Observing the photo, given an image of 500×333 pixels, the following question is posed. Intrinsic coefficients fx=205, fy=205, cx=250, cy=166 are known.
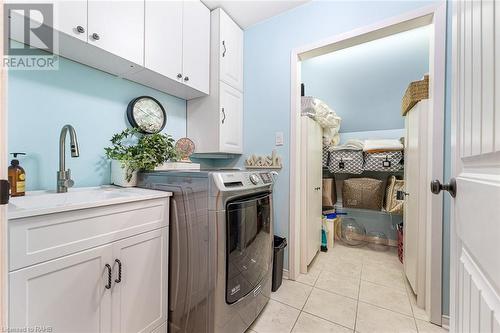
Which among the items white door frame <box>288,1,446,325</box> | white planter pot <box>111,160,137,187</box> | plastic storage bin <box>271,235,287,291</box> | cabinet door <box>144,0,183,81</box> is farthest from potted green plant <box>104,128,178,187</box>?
white door frame <box>288,1,446,325</box>

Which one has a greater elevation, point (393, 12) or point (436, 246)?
point (393, 12)

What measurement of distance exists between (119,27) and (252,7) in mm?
1213

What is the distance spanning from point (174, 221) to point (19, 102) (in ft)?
3.61

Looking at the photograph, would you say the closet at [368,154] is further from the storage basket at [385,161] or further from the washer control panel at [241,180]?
the washer control panel at [241,180]

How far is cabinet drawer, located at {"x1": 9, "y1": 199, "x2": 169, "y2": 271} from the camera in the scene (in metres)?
0.73

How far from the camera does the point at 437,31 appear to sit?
1348 millimetres

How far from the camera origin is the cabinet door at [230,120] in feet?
6.47

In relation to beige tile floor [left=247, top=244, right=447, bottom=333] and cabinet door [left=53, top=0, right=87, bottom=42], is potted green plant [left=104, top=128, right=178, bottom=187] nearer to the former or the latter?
cabinet door [left=53, top=0, right=87, bottom=42]

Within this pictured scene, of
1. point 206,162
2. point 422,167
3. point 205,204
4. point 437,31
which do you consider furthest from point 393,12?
point 206,162

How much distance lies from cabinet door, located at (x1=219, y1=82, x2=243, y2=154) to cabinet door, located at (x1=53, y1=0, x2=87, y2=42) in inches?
41.0

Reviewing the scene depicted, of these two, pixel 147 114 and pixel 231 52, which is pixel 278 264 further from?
pixel 231 52

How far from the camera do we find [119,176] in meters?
1.50

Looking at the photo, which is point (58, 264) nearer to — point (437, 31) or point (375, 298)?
point (375, 298)

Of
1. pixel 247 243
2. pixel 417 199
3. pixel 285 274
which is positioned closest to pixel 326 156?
pixel 417 199
